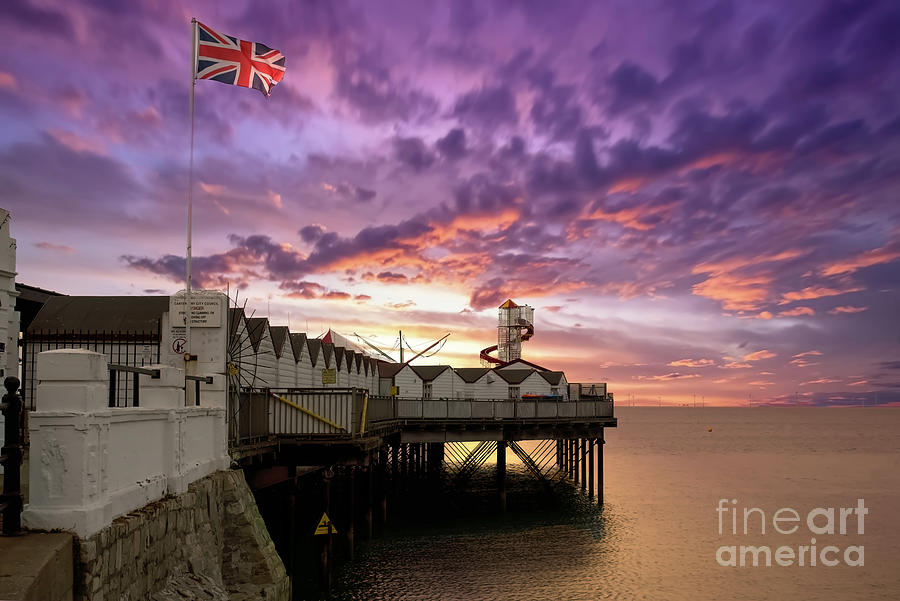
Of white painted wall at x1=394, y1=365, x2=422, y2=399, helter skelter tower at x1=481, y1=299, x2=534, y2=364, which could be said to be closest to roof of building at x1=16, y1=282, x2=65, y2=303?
white painted wall at x1=394, y1=365, x2=422, y2=399

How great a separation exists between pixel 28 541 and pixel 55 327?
16.3 m

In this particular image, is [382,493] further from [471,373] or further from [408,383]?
[471,373]

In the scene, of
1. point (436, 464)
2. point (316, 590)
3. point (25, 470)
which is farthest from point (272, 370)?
point (436, 464)

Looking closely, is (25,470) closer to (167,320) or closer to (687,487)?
(167,320)

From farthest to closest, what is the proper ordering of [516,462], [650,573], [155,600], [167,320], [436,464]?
[516,462], [436,464], [650,573], [167,320], [155,600]

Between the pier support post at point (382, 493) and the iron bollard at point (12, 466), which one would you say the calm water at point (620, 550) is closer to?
the pier support post at point (382, 493)

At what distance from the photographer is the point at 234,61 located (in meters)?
19.8

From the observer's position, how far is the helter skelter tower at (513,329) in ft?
261

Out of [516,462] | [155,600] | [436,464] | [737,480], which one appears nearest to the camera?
[155,600]

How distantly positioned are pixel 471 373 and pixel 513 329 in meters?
16.4

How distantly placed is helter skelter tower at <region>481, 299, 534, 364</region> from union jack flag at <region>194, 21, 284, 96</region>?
60.6 meters

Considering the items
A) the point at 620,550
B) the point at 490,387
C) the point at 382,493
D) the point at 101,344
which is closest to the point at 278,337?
the point at 101,344

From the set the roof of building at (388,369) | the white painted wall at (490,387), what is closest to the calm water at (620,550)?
the white painted wall at (490,387)

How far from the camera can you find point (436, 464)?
189 ft
